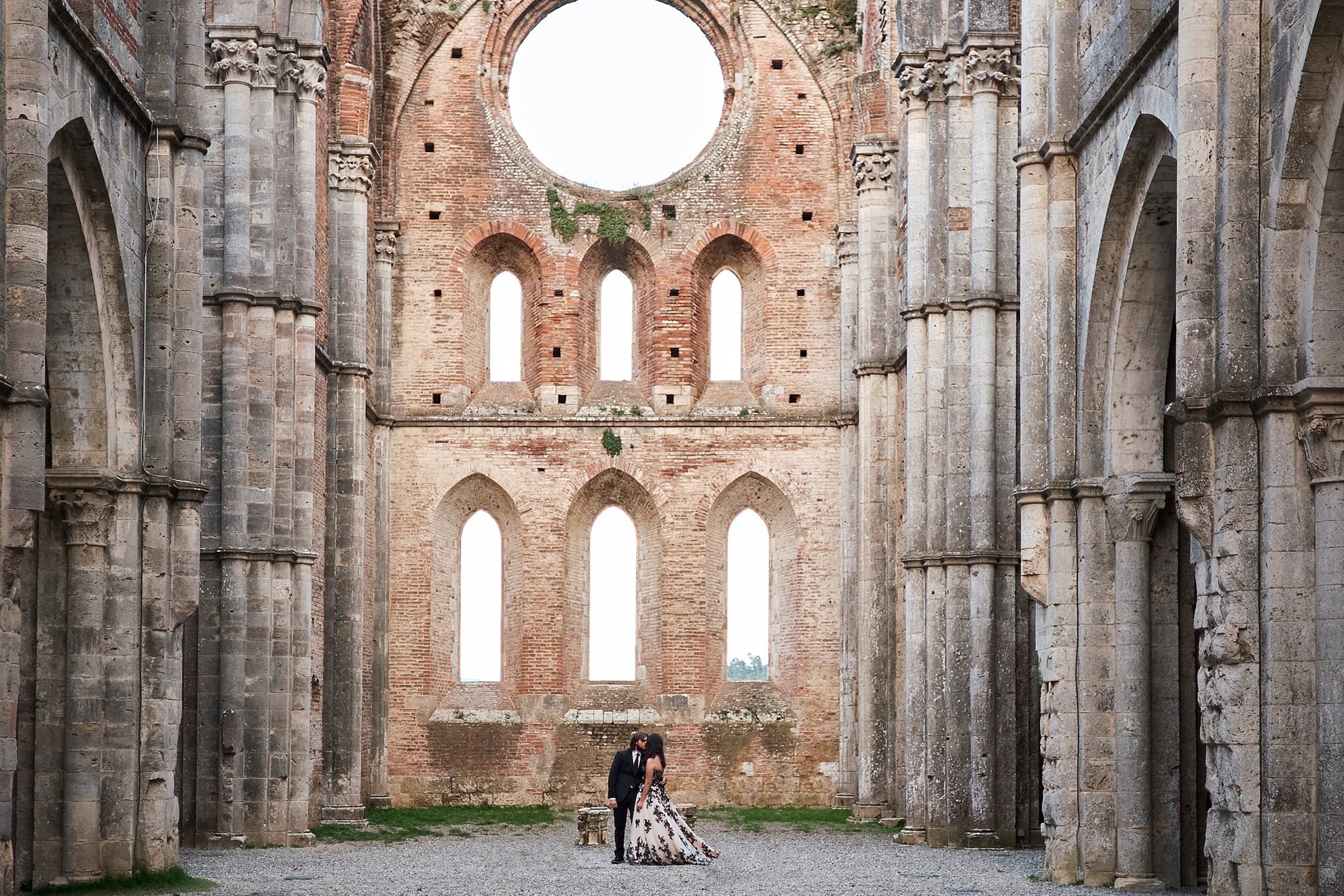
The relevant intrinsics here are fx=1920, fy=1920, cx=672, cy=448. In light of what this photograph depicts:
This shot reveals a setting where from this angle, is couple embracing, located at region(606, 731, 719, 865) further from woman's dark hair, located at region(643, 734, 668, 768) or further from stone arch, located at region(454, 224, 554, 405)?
stone arch, located at region(454, 224, 554, 405)

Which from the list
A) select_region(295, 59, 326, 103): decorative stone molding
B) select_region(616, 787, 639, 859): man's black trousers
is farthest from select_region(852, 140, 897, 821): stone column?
select_region(295, 59, 326, 103): decorative stone molding

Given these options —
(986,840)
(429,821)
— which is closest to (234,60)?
(429,821)

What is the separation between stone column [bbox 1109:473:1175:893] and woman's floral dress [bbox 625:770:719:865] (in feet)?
13.9

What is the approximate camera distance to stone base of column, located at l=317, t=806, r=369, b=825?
24062mm

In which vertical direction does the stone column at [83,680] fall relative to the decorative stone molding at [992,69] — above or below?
below

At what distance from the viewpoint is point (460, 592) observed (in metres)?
28.2

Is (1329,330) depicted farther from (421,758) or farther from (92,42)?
(421,758)

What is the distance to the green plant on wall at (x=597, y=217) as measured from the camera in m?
28.1

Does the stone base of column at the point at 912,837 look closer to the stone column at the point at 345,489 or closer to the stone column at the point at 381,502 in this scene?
the stone column at the point at 345,489

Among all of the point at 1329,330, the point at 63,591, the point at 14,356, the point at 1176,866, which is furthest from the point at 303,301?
the point at 1329,330

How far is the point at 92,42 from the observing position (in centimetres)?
1357

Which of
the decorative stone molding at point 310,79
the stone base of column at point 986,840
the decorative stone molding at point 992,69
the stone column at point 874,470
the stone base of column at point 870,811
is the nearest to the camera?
the stone base of column at point 986,840

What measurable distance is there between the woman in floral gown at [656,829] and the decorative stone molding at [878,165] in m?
10.3

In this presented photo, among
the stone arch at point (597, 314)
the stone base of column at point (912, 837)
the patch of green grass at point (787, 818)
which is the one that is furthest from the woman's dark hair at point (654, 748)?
the stone arch at point (597, 314)
